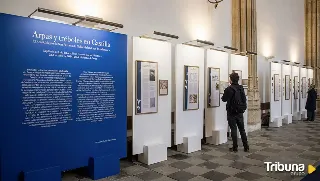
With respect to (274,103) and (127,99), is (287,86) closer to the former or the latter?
(274,103)

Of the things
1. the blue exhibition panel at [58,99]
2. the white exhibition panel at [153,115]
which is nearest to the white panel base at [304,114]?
the white exhibition panel at [153,115]

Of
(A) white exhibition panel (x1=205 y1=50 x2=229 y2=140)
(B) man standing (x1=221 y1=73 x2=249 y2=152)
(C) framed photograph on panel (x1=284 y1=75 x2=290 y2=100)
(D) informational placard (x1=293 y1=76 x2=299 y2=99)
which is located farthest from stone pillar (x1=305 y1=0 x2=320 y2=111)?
(B) man standing (x1=221 y1=73 x2=249 y2=152)

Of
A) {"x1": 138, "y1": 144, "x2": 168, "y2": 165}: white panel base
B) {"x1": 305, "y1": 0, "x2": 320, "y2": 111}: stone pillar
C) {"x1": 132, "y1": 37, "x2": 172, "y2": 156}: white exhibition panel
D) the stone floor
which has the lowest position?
the stone floor

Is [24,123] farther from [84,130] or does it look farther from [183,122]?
[183,122]

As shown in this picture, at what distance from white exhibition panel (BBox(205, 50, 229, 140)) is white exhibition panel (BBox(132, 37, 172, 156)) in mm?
1501

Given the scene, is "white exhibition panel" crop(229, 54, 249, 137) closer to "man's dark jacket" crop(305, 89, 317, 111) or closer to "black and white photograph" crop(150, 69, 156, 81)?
"black and white photograph" crop(150, 69, 156, 81)

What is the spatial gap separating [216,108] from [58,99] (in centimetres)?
428

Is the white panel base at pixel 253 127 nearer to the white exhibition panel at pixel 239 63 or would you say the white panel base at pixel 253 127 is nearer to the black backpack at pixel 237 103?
the white exhibition panel at pixel 239 63

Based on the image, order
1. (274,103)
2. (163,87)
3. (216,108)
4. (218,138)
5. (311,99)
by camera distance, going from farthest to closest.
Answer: (311,99)
(274,103)
(216,108)
(218,138)
(163,87)

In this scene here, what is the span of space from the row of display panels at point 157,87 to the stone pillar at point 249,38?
8.51 feet

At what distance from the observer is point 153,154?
511 centimetres

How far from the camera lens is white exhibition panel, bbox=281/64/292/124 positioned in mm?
10320

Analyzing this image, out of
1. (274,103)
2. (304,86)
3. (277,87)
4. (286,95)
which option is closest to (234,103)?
(274,103)

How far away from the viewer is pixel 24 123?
3.57 meters
